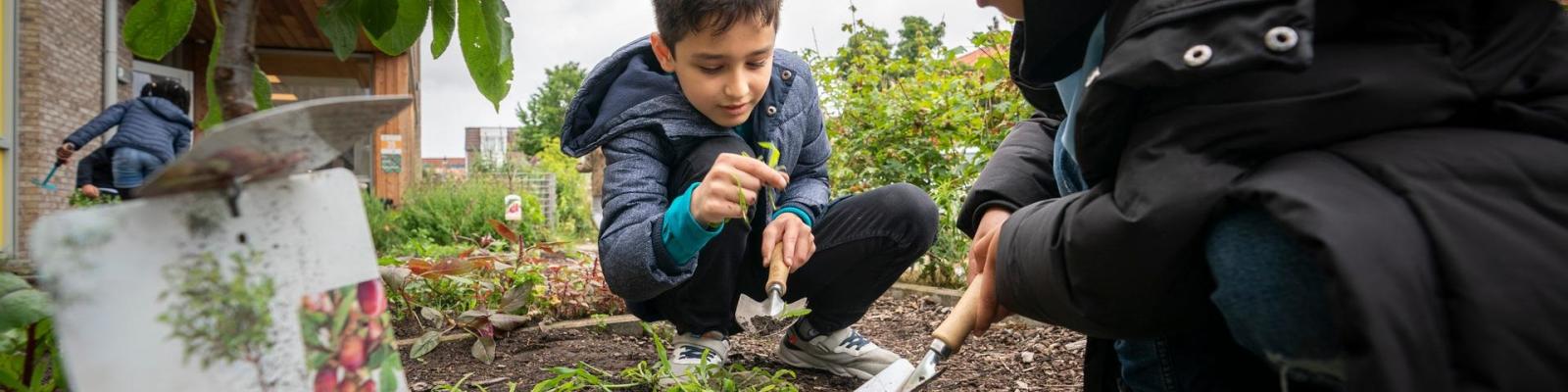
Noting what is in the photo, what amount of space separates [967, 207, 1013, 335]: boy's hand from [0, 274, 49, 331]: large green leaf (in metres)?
Result: 1.02

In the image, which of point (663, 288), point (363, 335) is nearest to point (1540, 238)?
point (363, 335)

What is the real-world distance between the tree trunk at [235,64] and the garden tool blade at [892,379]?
0.86 meters

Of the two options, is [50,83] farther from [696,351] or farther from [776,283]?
[776,283]

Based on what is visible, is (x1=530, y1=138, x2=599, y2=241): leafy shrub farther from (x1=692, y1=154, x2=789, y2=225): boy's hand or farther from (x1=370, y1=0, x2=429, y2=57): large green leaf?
(x1=370, y1=0, x2=429, y2=57): large green leaf

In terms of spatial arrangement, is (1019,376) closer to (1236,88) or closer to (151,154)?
(1236,88)

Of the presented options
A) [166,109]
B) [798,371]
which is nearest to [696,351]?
[798,371]

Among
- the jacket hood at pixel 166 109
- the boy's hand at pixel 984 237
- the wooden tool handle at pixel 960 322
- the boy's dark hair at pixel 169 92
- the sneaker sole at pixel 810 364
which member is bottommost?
the sneaker sole at pixel 810 364

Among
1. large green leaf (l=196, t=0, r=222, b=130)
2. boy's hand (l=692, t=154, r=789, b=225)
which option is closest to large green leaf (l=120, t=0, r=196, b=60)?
large green leaf (l=196, t=0, r=222, b=130)

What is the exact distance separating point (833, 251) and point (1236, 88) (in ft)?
4.04

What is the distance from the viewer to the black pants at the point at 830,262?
180 centimetres

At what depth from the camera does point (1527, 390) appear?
0.58 meters

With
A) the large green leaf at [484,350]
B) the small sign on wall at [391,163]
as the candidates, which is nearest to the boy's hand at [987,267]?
the large green leaf at [484,350]

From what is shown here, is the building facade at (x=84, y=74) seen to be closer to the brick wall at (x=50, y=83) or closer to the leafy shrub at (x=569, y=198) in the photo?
the brick wall at (x=50, y=83)

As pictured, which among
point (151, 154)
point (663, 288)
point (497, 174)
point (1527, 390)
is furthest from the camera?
point (497, 174)
